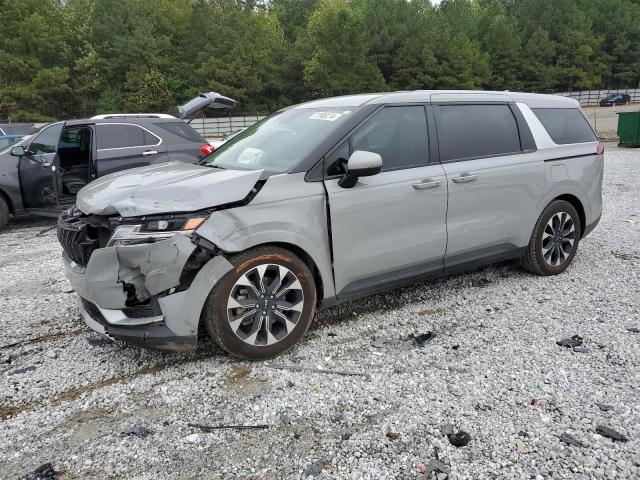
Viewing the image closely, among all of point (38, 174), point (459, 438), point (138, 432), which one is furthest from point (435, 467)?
point (38, 174)

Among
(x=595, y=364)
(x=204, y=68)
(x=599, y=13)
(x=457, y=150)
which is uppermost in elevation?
(x=599, y=13)

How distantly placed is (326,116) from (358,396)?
216 cm

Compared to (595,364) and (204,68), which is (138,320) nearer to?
(595,364)

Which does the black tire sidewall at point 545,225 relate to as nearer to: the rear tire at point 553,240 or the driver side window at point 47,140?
the rear tire at point 553,240

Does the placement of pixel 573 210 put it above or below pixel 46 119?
below

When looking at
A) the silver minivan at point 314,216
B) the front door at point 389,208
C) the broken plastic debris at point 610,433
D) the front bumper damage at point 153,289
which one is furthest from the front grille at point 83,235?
the broken plastic debris at point 610,433

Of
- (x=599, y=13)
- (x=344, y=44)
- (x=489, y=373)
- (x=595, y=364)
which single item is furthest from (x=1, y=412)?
(x=599, y=13)

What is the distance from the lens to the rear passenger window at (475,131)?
13.8 feet

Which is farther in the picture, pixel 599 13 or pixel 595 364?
→ pixel 599 13

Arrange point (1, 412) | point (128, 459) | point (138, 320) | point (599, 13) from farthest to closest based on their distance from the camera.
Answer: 1. point (599, 13)
2. point (138, 320)
3. point (1, 412)
4. point (128, 459)

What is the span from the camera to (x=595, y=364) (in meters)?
3.31

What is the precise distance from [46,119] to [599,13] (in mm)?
79553

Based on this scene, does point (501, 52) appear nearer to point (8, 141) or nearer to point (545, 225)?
point (8, 141)

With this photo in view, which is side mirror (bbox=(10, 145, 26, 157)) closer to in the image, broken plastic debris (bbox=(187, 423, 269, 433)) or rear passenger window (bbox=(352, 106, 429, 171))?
rear passenger window (bbox=(352, 106, 429, 171))
